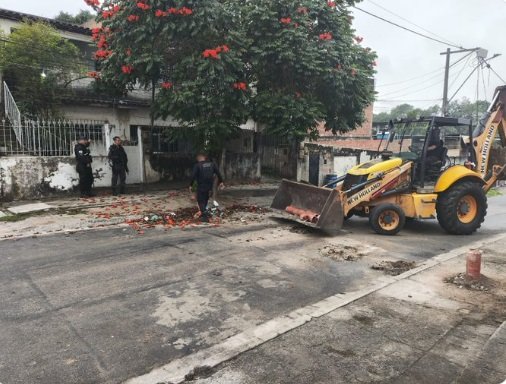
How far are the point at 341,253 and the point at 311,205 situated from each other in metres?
2.08

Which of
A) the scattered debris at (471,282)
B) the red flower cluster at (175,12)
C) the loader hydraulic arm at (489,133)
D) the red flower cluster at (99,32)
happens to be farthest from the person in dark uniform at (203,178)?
the loader hydraulic arm at (489,133)

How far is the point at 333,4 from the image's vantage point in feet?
40.5

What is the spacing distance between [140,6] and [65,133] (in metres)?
4.76

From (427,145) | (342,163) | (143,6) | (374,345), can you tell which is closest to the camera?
(374,345)

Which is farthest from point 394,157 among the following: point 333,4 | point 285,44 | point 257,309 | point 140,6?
point 140,6

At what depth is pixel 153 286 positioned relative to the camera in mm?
5789

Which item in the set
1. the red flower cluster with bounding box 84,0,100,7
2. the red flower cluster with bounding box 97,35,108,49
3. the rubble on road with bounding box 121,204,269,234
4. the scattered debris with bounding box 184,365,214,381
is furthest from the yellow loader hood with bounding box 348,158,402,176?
the red flower cluster with bounding box 84,0,100,7

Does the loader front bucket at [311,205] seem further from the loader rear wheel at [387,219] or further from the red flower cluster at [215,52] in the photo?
the red flower cluster at [215,52]

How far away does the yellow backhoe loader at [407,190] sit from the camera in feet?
30.3

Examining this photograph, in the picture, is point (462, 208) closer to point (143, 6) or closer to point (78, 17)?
point (143, 6)

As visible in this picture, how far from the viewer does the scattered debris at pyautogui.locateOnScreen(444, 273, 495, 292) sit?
607 cm

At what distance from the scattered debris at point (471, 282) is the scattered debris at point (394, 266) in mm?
679

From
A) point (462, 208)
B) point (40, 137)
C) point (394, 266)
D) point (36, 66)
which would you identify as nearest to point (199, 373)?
point (394, 266)

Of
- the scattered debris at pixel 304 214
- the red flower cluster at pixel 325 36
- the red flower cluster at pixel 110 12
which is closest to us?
the scattered debris at pixel 304 214
